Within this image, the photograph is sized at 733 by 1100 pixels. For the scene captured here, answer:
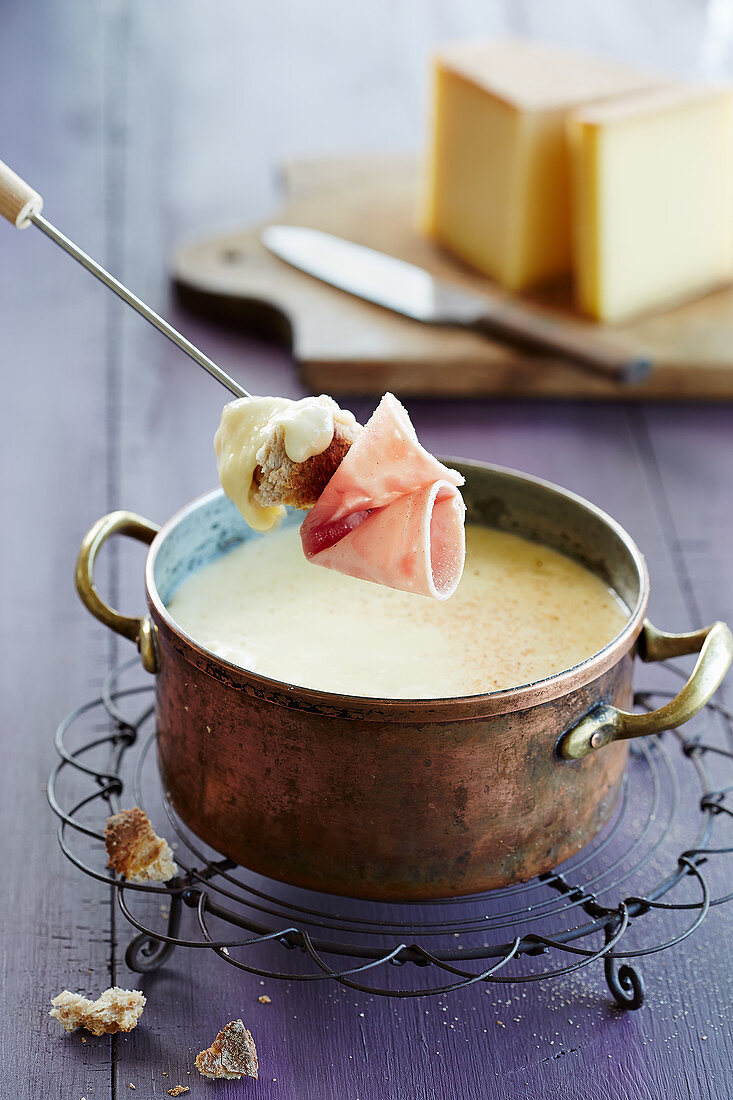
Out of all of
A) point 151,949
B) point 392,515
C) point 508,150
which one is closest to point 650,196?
point 508,150

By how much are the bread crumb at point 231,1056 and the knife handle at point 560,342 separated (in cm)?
138

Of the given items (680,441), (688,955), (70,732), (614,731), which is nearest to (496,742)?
(614,731)

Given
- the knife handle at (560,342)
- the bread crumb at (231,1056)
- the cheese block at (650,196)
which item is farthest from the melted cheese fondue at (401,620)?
the cheese block at (650,196)

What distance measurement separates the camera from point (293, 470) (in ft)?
3.90

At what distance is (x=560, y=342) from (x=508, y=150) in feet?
1.39

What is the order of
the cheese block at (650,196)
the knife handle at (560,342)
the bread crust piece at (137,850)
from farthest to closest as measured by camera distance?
the cheese block at (650,196)
the knife handle at (560,342)
the bread crust piece at (137,850)

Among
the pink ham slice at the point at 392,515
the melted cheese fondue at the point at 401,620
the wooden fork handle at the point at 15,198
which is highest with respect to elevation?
the wooden fork handle at the point at 15,198

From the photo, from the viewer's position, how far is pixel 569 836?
1275 mm

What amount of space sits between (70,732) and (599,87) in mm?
1643

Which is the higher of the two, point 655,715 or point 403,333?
point 655,715

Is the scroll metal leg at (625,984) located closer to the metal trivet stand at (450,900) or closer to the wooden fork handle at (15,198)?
the metal trivet stand at (450,900)

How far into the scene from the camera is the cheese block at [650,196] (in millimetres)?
2332

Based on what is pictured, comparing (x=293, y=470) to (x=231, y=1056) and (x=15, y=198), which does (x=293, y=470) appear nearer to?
(x=15, y=198)

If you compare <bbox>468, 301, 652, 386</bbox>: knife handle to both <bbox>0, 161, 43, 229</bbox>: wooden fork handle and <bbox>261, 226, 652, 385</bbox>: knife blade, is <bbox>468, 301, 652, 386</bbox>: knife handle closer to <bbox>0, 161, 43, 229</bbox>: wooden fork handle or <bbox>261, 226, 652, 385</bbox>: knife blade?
<bbox>261, 226, 652, 385</bbox>: knife blade
